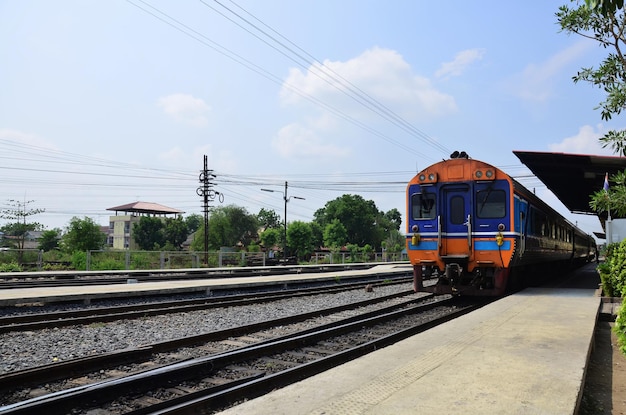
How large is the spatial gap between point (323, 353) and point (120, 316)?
5150 millimetres

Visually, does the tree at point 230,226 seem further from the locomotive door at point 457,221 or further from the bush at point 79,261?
Answer: the locomotive door at point 457,221

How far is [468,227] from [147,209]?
310 ft

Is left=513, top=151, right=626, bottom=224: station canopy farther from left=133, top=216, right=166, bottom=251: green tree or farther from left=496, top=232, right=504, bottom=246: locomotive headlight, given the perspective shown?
left=133, top=216, right=166, bottom=251: green tree

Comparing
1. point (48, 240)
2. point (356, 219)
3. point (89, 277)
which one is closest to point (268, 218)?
point (356, 219)

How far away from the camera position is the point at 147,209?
98.4m

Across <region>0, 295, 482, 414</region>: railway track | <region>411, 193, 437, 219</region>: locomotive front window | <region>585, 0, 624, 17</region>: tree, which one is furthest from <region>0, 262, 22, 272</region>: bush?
<region>585, 0, 624, 17</region>: tree

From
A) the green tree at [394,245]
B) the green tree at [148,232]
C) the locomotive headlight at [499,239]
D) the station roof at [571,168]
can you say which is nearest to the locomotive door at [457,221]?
the locomotive headlight at [499,239]

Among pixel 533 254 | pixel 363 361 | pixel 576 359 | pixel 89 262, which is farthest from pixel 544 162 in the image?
pixel 89 262

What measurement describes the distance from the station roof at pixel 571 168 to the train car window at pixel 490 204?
190cm

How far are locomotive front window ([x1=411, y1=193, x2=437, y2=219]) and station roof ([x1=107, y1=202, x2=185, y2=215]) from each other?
297 feet

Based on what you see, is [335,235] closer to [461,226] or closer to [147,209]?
[147,209]

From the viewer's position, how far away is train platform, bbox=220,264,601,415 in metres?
3.71

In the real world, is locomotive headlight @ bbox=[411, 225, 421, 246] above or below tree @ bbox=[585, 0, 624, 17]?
below

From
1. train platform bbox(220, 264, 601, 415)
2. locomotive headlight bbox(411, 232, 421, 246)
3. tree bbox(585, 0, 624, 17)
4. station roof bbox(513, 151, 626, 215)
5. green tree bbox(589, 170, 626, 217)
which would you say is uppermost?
station roof bbox(513, 151, 626, 215)
